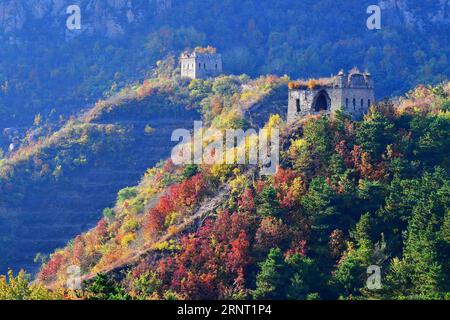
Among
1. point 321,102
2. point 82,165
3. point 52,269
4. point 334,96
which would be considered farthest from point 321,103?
point 82,165

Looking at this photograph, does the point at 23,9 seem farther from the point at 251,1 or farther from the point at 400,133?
the point at 400,133

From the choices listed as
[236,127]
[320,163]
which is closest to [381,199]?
[320,163]

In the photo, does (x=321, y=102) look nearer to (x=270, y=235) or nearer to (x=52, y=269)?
(x=270, y=235)

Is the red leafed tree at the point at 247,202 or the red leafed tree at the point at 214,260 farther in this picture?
the red leafed tree at the point at 247,202

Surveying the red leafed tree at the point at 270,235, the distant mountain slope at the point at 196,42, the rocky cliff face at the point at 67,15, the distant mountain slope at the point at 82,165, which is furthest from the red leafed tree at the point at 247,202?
the rocky cliff face at the point at 67,15

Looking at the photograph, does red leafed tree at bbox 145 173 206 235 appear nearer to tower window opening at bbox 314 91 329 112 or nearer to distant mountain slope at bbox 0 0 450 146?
tower window opening at bbox 314 91 329 112

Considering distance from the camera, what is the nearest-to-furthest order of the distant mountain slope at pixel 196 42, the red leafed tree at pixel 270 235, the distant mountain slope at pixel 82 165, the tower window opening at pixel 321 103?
the red leafed tree at pixel 270 235, the tower window opening at pixel 321 103, the distant mountain slope at pixel 82 165, the distant mountain slope at pixel 196 42

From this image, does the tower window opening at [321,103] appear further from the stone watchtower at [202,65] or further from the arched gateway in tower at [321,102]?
the stone watchtower at [202,65]
